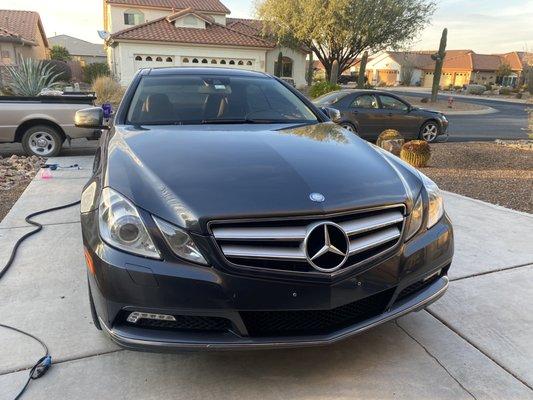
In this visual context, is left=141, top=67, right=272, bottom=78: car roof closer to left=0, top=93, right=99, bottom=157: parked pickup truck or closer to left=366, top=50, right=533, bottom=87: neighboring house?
left=0, top=93, right=99, bottom=157: parked pickup truck

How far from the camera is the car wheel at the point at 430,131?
40.2 ft

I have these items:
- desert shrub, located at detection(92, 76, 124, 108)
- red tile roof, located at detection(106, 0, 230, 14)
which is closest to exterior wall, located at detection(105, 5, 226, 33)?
red tile roof, located at detection(106, 0, 230, 14)

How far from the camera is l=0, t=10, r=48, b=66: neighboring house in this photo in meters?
29.2

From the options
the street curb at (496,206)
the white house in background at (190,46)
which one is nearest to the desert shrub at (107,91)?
the white house in background at (190,46)

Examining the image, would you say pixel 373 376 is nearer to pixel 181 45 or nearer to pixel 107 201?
pixel 107 201

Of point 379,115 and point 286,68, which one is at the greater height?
point 286,68

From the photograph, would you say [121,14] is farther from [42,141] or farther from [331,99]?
[42,141]

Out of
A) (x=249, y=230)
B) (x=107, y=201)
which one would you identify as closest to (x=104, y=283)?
(x=107, y=201)

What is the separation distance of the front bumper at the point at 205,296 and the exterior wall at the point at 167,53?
26586 mm

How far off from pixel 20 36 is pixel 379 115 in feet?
92.2

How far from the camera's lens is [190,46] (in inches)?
1139

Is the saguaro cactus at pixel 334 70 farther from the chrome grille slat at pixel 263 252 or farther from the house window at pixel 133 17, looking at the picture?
the chrome grille slat at pixel 263 252

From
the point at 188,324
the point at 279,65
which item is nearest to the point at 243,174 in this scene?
the point at 188,324

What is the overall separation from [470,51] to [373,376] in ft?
Answer: 290
